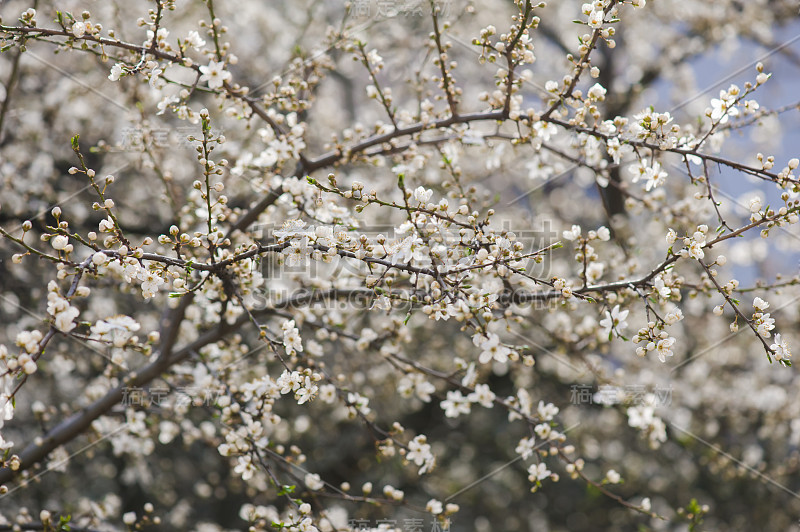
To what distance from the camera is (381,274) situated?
256cm

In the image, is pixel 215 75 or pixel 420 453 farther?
pixel 420 453

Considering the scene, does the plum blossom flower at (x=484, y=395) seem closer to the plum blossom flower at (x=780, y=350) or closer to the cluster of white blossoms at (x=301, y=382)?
the cluster of white blossoms at (x=301, y=382)

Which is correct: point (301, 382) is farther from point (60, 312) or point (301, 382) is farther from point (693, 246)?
point (693, 246)

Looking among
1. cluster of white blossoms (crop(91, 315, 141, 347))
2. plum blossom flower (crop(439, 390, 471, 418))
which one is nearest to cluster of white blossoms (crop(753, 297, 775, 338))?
plum blossom flower (crop(439, 390, 471, 418))

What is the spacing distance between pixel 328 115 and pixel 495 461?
4.82 m

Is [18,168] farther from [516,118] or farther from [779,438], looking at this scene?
[779,438]

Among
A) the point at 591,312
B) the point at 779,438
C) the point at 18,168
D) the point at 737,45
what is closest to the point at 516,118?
the point at 591,312

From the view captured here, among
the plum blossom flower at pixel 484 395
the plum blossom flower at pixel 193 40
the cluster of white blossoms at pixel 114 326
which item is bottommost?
the cluster of white blossoms at pixel 114 326

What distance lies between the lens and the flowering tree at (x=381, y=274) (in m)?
2.44

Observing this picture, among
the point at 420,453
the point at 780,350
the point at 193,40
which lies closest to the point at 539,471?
the point at 420,453

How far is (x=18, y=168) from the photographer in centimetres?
512

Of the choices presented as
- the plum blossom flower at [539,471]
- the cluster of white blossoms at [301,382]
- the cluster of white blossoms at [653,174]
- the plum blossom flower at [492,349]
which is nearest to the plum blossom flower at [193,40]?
the cluster of white blossoms at [301,382]

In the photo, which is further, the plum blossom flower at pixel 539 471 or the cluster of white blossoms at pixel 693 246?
the plum blossom flower at pixel 539 471

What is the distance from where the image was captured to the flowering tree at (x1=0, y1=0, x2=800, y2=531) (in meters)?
2.44
